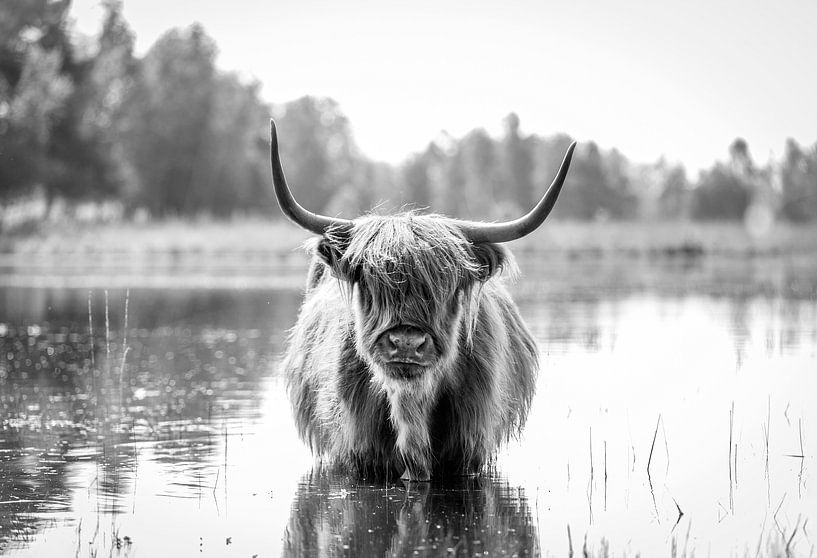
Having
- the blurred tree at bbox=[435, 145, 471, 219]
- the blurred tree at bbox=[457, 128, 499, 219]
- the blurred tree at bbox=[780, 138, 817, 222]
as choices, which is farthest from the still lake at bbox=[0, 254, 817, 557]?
the blurred tree at bbox=[435, 145, 471, 219]

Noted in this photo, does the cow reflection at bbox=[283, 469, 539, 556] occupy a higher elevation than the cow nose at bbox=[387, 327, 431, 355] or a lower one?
lower

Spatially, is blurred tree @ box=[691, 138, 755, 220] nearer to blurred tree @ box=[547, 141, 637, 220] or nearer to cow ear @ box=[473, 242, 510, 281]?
blurred tree @ box=[547, 141, 637, 220]

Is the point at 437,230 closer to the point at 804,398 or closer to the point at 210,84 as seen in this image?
the point at 804,398

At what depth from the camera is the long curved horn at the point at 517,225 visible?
4.91m

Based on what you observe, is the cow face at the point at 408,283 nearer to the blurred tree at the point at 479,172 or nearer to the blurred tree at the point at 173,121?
the blurred tree at the point at 173,121

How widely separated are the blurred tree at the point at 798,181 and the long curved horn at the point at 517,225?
94.3ft

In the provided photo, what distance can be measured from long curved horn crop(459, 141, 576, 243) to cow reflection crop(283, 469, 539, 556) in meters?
1.22

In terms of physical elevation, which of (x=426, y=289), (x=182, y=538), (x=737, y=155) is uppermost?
(x=737, y=155)

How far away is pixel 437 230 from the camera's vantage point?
518cm

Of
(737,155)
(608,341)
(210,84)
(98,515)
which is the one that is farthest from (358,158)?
(98,515)

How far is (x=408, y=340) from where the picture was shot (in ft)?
15.8

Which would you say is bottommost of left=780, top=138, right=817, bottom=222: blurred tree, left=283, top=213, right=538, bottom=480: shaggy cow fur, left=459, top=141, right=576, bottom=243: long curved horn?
left=283, top=213, right=538, bottom=480: shaggy cow fur

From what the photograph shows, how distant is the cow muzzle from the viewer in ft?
15.8

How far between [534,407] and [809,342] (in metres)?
4.69
